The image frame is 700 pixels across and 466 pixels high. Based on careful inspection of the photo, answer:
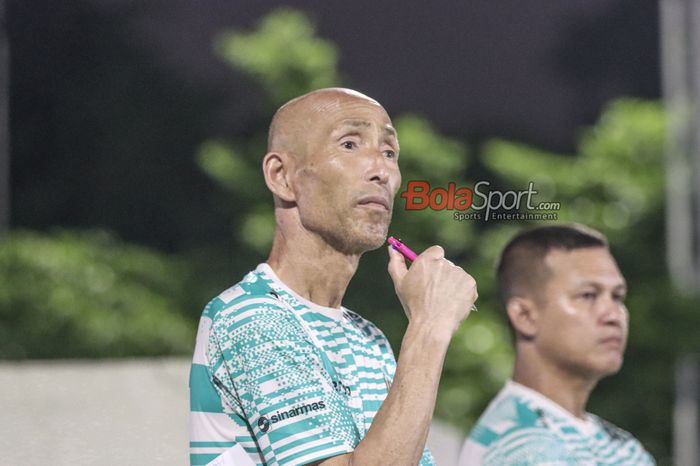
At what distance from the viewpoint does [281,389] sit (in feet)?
5.97

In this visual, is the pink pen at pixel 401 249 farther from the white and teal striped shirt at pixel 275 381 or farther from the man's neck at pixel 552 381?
the man's neck at pixel 552 381

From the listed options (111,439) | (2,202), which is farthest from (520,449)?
(2,202)

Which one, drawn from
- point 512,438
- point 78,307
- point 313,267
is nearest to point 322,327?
point 313,267

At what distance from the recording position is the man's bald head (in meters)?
1.94

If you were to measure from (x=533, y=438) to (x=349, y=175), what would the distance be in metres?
1.14

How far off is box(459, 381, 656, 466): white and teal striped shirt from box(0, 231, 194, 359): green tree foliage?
603cm

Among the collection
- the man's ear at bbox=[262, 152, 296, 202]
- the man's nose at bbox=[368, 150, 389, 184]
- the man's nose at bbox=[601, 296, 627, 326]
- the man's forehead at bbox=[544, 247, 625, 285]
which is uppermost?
the man's forehead at bbox=[544, 247, 625, 285]

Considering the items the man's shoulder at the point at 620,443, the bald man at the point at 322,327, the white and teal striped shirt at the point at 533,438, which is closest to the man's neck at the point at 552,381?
the white and teal striped shirt at the point at 533,438

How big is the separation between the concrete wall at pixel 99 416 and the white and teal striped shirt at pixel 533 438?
360mm

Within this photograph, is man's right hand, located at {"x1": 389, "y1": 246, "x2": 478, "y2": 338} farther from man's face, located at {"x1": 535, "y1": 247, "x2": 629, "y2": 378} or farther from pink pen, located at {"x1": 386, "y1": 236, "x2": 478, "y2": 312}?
man's face, located at {"x1": 535, "y1": 247, "x2": 629, "y2": 378}

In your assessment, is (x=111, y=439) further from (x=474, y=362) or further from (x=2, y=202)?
(x=2, y=202)

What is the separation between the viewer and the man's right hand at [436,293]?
1.79 meters

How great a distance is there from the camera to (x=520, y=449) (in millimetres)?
2723

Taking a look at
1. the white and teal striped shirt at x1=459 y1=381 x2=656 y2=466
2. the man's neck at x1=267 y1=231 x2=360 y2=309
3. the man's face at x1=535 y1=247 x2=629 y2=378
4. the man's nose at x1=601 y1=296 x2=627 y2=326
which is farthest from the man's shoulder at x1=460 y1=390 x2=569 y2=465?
the man's neck at x1=267 y1=231 x2=360 y2=309
